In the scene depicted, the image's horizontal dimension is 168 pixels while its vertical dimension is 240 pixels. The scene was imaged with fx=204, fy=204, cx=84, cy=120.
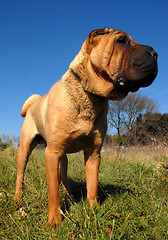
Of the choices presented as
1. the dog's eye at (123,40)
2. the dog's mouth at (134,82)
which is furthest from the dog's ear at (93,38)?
the dog's mouth at (134,82)

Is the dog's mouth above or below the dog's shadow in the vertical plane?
above

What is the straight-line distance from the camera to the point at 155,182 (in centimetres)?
342

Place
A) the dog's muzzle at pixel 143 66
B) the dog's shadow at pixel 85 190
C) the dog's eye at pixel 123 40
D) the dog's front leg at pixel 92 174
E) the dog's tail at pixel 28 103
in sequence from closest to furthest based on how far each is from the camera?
the dog's muzzle at pixel 143 66 < the dog's eye at pixel 123 40 < the dog's front leg at pixel 92 174 < the dog's shadow at pixel 85 190 < the dog's tail at pixel 28 103

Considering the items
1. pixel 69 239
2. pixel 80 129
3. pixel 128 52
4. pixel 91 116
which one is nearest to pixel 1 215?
pixel 69 239

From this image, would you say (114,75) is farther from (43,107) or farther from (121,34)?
(43,107)

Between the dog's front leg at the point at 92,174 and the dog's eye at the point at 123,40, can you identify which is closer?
the dog's eye at the point at 123,40

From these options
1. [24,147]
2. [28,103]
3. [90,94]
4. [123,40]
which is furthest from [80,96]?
[28,103]

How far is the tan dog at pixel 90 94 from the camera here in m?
1.89

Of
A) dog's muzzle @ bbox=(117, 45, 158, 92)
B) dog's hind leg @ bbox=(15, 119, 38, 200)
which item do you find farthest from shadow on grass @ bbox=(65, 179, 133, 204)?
dog's muzzle @ bbox=(117, 45, 158, 92)

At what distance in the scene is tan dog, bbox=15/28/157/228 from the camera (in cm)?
189

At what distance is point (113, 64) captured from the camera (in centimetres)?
191

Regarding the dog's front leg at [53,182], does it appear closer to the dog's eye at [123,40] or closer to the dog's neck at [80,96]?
the dog's neck at [80,96]

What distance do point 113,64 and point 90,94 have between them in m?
0.48

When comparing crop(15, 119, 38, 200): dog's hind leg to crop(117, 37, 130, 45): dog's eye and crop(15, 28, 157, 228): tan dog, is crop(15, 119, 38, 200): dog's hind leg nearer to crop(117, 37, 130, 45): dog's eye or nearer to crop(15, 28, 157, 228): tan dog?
crop(15, 28, 157, 228): tan dog
